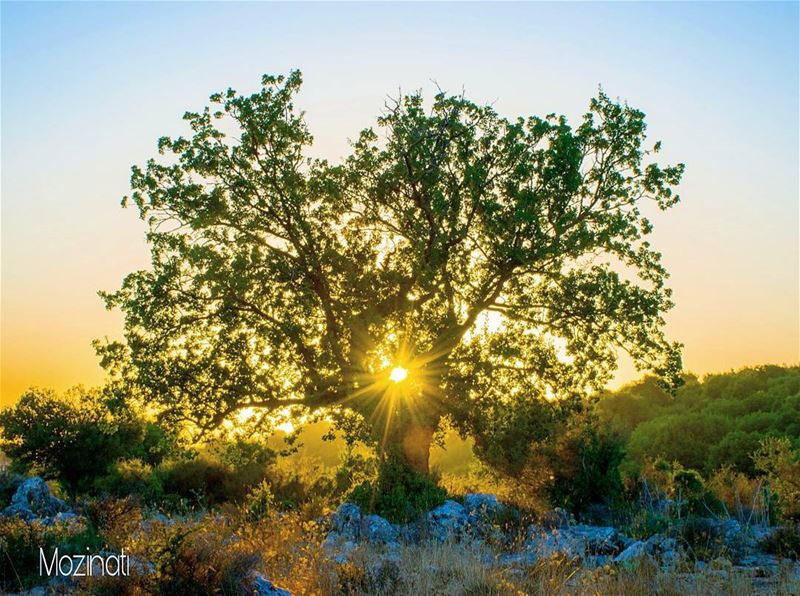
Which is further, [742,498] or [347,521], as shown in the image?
[742,498]

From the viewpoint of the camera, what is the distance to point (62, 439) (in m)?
30.6

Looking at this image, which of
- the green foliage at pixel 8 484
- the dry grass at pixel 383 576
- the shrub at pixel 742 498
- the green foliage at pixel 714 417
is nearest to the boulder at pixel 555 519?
the shrub at pixel 742 498

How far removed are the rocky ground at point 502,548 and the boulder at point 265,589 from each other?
0.04 ft

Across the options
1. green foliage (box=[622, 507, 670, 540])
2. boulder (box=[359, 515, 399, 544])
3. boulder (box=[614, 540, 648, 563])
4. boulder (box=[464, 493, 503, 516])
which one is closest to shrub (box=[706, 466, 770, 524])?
green foliage (box=[622, 507, 670, 540])

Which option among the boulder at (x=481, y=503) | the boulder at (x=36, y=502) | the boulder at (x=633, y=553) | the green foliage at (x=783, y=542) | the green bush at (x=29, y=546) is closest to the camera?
the green bush at (x=29, y=546)

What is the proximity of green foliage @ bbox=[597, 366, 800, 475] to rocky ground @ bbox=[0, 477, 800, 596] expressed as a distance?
15.3m

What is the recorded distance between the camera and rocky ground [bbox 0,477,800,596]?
31.1ft

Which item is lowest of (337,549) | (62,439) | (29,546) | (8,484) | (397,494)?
(337,549)

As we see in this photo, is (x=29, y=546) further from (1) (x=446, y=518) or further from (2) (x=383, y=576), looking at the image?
(1) (x=446, y=518)

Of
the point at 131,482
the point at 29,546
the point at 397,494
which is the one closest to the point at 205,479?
the point at 131,482

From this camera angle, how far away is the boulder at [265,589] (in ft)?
29.0

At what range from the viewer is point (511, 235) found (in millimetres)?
21359

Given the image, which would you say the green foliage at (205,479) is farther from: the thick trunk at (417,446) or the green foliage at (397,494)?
the green foliage at (397,494)

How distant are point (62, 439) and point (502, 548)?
24116 mm
